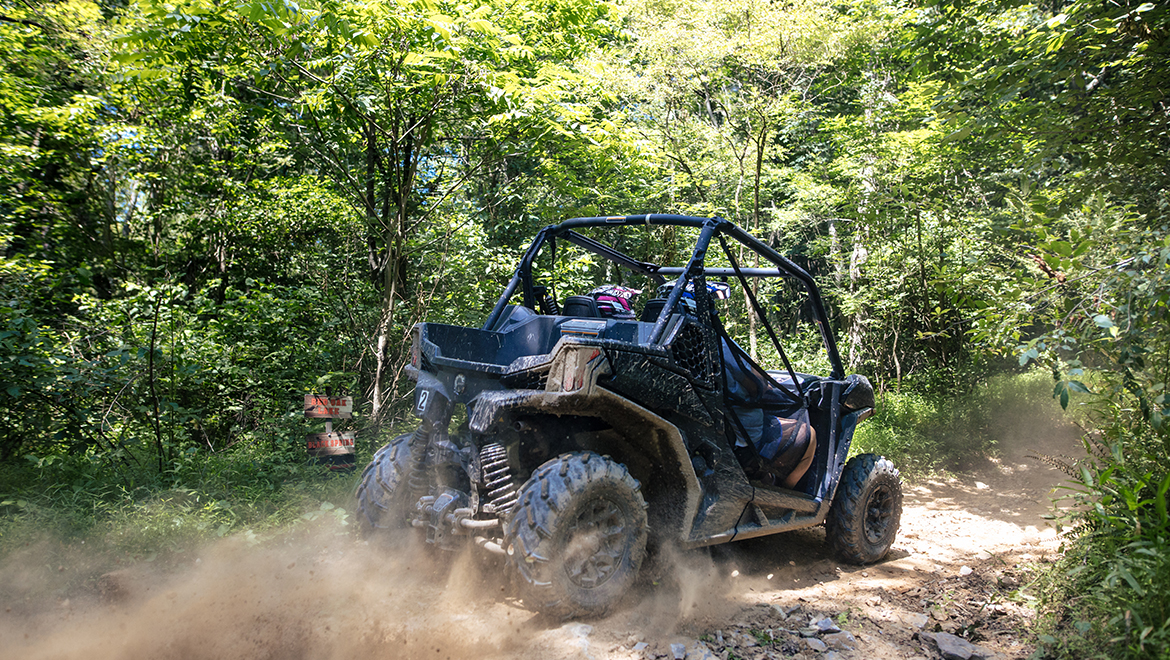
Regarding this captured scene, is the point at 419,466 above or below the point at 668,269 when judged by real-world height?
below

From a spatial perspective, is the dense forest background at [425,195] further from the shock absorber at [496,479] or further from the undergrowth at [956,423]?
the shock absorber at [496,479]

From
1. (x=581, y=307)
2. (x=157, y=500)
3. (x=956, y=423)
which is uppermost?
(x=581, y=307)

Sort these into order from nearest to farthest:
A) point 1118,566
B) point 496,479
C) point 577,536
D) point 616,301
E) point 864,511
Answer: point 1118,566
point 577,536
point 496,479
point 864,511
point 616,301

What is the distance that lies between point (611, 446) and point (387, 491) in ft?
4.48

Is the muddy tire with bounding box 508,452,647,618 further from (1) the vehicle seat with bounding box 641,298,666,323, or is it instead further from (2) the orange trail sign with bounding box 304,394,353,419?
(2) the orange trail sign with bounding box 304,394,353,419

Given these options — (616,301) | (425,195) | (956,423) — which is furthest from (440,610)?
(956,423)

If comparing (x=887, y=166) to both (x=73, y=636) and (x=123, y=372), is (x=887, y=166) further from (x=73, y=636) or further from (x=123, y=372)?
(x=73, y=636)

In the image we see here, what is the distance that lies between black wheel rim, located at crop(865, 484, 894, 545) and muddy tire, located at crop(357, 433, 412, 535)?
351 cm

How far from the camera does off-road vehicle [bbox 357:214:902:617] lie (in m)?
3.30

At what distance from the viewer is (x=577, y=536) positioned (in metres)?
3.33

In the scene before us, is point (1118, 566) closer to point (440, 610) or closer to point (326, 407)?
point (440, 610)

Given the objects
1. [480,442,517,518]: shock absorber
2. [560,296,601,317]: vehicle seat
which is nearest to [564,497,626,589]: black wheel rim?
[480,442,517,518]: shock absorber

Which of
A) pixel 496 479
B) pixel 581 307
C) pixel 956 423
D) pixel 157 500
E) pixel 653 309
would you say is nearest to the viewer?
pixel 496 479

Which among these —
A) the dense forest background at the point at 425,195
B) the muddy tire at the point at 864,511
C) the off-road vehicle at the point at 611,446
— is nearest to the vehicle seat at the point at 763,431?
the off-road vehicle at the point at 611,446
